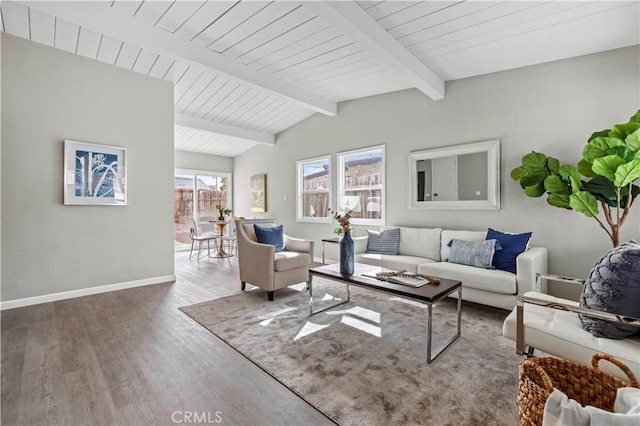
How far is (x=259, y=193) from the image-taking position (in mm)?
7285

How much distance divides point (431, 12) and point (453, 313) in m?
2.94

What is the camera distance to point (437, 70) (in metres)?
3.80

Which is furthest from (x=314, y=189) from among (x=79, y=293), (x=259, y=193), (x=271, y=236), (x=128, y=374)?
(x=128, y=374)

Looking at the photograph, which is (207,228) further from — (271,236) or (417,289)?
(417,289)

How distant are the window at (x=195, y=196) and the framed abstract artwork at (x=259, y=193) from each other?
4.10ft

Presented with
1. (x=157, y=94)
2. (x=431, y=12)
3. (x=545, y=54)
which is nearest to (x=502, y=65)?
(x=545, y=54)

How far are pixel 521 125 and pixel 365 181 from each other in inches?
93.3

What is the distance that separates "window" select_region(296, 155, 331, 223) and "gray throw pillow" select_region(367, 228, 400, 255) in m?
1.44

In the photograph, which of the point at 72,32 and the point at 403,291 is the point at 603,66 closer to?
the point at 403,291

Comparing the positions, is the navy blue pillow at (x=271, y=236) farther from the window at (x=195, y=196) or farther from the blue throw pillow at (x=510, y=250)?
the window at (x=195, y=196)

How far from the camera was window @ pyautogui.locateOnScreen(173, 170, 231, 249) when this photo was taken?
24.8 ft

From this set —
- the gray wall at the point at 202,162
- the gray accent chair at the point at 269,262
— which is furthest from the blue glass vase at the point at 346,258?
the gray wall at the point at 202,162

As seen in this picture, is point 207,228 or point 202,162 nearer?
point 207,228

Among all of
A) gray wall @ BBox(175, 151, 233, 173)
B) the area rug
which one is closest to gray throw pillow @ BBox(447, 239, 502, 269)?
the area rug
